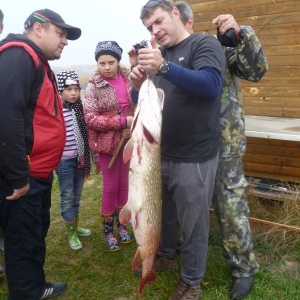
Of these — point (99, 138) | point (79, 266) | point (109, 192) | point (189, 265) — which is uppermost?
point (99, 138)

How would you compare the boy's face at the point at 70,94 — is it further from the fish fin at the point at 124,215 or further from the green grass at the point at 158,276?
the green grass at the point at 158,276

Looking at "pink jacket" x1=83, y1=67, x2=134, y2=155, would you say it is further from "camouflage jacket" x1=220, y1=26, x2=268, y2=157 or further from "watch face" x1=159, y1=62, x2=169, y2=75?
"watch face" x1=159, y1=62, x2=169, y2=75

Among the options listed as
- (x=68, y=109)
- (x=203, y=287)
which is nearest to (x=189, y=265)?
(x=203, y=287)

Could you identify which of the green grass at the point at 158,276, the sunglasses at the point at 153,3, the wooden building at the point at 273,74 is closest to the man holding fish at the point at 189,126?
the sunglasses at the point at 153,3

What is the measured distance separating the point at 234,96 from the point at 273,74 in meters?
2.14

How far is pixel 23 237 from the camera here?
2580 mm

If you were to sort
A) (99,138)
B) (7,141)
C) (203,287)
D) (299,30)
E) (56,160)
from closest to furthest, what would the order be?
(7,141) → (56,160) → (203,287) → (99,138) → (299,30)

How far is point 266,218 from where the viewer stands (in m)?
4.59

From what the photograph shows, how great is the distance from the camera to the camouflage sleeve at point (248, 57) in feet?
8.93

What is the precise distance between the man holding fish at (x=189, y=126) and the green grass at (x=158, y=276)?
365mm

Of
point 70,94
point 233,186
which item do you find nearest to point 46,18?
point 70,94

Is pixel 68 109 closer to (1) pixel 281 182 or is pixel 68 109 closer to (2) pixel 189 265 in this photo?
(2) pixel 189 265

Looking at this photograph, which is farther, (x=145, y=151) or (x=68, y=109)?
(x=68, y=109)

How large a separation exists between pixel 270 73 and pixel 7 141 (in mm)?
3891
